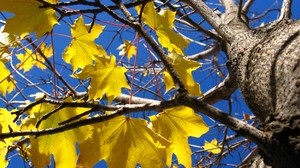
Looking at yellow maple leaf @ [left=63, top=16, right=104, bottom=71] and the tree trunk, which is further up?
yellow maple leaf @ [left=63, top=16, right=104, bottom=71]

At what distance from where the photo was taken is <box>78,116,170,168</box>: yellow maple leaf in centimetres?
102

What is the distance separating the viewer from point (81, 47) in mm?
1408

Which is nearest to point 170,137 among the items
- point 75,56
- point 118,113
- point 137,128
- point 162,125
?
point 162,125

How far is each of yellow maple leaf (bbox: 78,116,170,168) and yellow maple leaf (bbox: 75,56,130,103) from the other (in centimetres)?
15

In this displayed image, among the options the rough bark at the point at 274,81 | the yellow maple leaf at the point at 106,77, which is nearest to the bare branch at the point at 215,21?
the rough bark at the point at 274,81

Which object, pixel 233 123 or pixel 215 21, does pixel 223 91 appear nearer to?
pixel 215 21

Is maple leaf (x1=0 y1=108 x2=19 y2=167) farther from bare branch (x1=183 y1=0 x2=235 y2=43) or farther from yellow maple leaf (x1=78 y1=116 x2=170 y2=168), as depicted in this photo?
bare branch (x1=183 y1=0 x2=235 y2=43)

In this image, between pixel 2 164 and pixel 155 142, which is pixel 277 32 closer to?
pixel 155 142

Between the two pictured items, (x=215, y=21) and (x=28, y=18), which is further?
(x=215, y=21)

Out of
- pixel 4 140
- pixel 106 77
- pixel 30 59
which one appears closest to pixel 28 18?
pixel 106 77

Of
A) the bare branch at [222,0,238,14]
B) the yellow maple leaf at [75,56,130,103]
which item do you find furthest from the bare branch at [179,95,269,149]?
the bare branch at [222,0,238,14]

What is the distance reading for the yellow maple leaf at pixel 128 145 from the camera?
1.02 meters

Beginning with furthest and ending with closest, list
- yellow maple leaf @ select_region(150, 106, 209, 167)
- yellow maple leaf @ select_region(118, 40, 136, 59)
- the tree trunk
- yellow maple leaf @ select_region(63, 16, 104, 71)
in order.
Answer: yellow maple leaf @ select_region(118, 40, 136, 59) → yellow maple leaf @ select_region(63, 16, 104, 71) → yellow maple leaf @ select_region(150, 106, 209, 167) → the tree trunk

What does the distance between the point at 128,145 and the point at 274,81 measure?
0.44m
